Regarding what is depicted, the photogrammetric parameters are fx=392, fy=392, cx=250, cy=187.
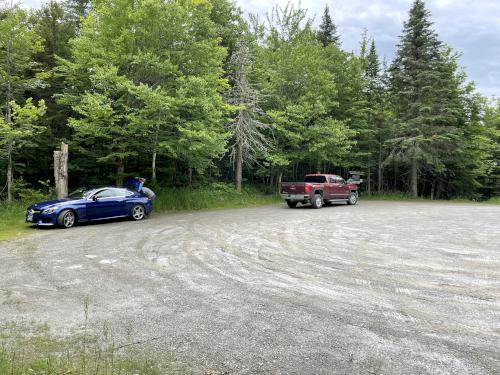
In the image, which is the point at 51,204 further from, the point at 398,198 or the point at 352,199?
the point at 398,198

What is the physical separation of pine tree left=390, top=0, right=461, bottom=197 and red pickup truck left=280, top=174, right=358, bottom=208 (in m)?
8.77

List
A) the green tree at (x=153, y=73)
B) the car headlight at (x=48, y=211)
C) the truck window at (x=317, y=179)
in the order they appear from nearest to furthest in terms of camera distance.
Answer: the car headlight at (x=48, y=211) < the green tree at (x=153, y=73) < the truck window at (x=317, y=179)

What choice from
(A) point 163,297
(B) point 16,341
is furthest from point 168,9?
(B) point 16,341

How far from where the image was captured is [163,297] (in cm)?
559

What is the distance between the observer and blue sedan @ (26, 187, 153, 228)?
42.7 ft

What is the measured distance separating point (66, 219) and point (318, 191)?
13.6 metres

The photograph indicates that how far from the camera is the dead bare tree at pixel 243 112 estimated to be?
2523 cm

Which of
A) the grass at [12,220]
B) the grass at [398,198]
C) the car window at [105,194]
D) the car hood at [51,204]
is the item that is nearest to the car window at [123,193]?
the car window at [105,194]

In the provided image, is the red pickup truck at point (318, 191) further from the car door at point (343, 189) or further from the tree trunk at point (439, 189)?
the tree trunk at point (439, 189)

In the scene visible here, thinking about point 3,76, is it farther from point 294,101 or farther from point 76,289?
point 294,101

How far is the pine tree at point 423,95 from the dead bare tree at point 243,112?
11.8 metres

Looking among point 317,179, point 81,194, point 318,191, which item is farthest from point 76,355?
point 317,179

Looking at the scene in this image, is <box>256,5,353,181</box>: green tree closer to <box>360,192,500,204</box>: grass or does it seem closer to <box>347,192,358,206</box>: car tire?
<box>347,192,358,206</box>: car tire

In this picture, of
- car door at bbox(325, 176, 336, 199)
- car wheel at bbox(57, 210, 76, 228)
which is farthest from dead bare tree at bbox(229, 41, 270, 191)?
car wheel at bbox(57, 210, 76, 228)
